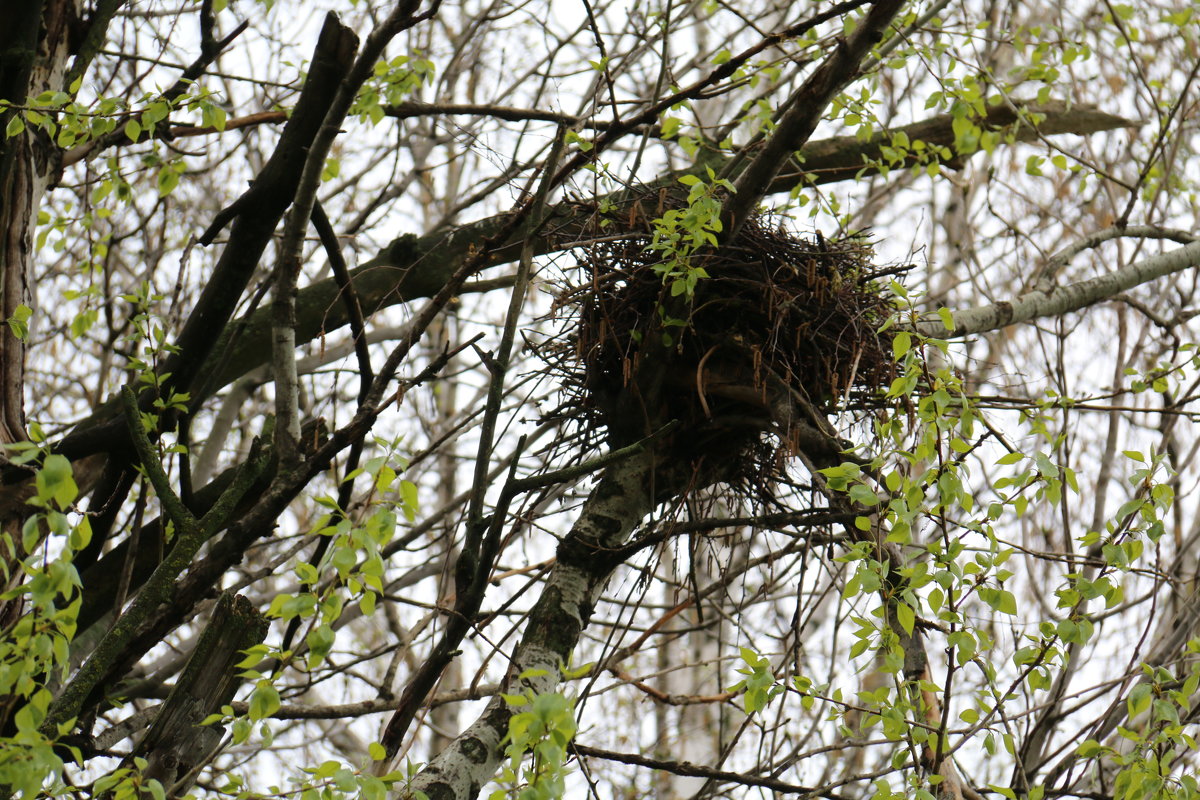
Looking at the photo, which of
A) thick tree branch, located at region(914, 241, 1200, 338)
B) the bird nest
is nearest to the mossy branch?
the bird nest

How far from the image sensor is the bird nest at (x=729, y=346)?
2902 millimetres

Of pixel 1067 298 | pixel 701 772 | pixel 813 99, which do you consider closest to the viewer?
pixel 813 99

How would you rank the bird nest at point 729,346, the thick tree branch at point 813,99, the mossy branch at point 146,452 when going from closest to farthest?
the thick tree branch at point 813,99, the mossy branch at point 146,452, the bird nest at point 729,346

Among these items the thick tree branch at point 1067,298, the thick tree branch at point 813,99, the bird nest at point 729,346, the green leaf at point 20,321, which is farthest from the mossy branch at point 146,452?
the thick tree branch at point 1067,298

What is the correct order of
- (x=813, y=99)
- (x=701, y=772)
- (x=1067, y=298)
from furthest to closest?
(x=1067, y=298), (x=701, y=772), (x=813, y=99)

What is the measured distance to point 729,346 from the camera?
2969 mm

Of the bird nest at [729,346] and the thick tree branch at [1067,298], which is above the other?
the thick tree branch at [1067,298]

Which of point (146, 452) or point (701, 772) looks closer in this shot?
point (146, 452)

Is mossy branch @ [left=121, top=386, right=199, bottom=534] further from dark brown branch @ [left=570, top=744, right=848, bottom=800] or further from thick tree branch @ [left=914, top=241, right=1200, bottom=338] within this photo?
thick tree branch @ [left=914, top=241, right=1200, bottom=338]

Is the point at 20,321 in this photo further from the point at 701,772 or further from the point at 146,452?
the point at 701,772

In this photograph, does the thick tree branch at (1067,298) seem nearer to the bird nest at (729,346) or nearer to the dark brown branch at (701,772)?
the bird nest at (729,346)

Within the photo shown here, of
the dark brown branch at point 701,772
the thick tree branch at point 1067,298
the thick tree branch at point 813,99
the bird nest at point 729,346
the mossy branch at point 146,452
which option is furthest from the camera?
the thick tree branch at point 1067,298

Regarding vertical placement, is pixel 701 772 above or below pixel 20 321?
below

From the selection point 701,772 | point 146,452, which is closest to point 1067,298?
point 701,772
